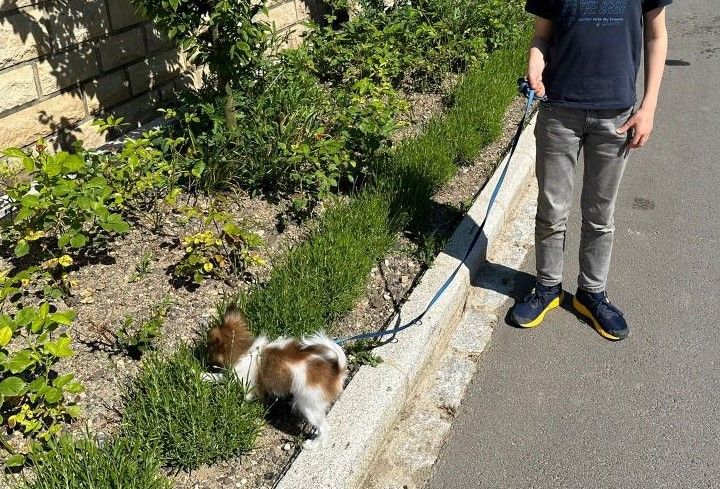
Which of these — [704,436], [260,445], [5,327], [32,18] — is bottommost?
[704,436]

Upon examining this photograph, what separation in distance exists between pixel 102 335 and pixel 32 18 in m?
2.18

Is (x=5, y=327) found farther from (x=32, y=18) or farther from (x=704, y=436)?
(x=704, y=436)

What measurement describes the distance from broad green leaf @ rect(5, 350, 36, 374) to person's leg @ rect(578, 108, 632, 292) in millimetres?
2721

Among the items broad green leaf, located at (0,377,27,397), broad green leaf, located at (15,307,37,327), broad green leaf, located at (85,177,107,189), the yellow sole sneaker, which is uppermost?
broad green leaf, located at (85,177,107,189)

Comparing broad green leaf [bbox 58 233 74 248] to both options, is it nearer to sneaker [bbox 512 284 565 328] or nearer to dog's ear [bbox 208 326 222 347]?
dog's ear [bbox 208 326 222 347]

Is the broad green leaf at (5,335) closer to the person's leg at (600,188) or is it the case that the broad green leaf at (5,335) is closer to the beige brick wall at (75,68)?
the beige brick wall at (75,68)

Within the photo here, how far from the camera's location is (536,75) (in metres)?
3.34

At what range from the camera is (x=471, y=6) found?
7262mm

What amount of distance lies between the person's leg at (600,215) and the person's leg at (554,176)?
0.07 meters

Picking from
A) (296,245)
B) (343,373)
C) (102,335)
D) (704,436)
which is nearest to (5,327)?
(102,335)

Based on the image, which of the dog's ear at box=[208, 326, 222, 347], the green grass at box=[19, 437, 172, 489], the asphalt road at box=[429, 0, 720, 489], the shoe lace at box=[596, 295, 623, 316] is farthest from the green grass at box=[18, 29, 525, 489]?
the shoe lace at box=[596, 295, 623, 316]

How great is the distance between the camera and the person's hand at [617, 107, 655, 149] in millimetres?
3207

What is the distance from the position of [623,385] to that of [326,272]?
5.36ft

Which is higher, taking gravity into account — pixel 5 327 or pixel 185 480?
pixel 5 327
